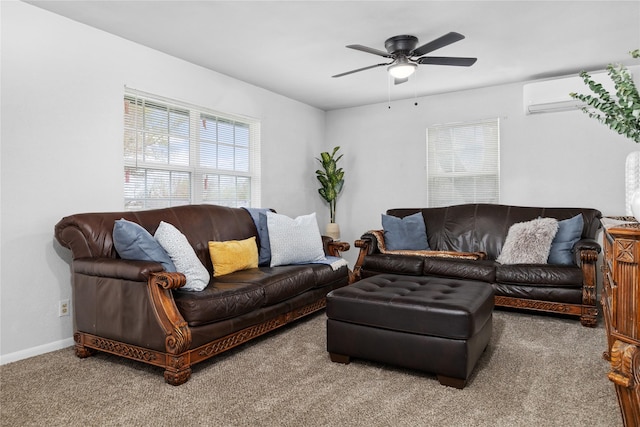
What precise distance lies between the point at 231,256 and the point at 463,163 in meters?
3.40

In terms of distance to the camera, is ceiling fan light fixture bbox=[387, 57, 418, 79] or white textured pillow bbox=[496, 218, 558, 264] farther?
white textured pillow bbox=[496, 218, 558, 264]

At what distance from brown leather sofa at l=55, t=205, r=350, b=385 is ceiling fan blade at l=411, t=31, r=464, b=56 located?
6.81 feet

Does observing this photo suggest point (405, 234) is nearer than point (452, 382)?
No

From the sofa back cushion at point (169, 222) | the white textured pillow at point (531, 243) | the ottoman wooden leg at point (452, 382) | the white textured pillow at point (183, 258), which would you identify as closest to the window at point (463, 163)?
the white textured pillow at point (531, 243)

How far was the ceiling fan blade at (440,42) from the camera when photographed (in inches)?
115

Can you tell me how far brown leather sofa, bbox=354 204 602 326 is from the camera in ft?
11.7

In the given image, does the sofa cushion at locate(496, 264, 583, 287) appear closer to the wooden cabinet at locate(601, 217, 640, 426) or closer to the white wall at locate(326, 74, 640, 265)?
the white wall at locate(326, 74, 640, 265)

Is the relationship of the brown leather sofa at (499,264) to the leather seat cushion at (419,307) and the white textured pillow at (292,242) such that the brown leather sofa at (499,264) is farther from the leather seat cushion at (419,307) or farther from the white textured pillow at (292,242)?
the leather seat cushion at (419,307)

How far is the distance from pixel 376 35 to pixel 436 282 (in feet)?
7.00

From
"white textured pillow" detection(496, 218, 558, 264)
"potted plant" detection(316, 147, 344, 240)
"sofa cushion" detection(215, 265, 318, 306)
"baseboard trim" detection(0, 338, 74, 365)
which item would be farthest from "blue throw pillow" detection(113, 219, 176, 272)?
"potted plant" detection(316, 147, 344, 240)

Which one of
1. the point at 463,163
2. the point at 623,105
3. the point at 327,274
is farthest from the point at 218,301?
the point at 463,163

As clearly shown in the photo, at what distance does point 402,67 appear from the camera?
3.45m

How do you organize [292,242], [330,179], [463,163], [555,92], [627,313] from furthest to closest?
[330,179], [463,163], [555,92], [292,242], [627,313]

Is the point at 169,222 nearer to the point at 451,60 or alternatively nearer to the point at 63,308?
the point at 63,308
